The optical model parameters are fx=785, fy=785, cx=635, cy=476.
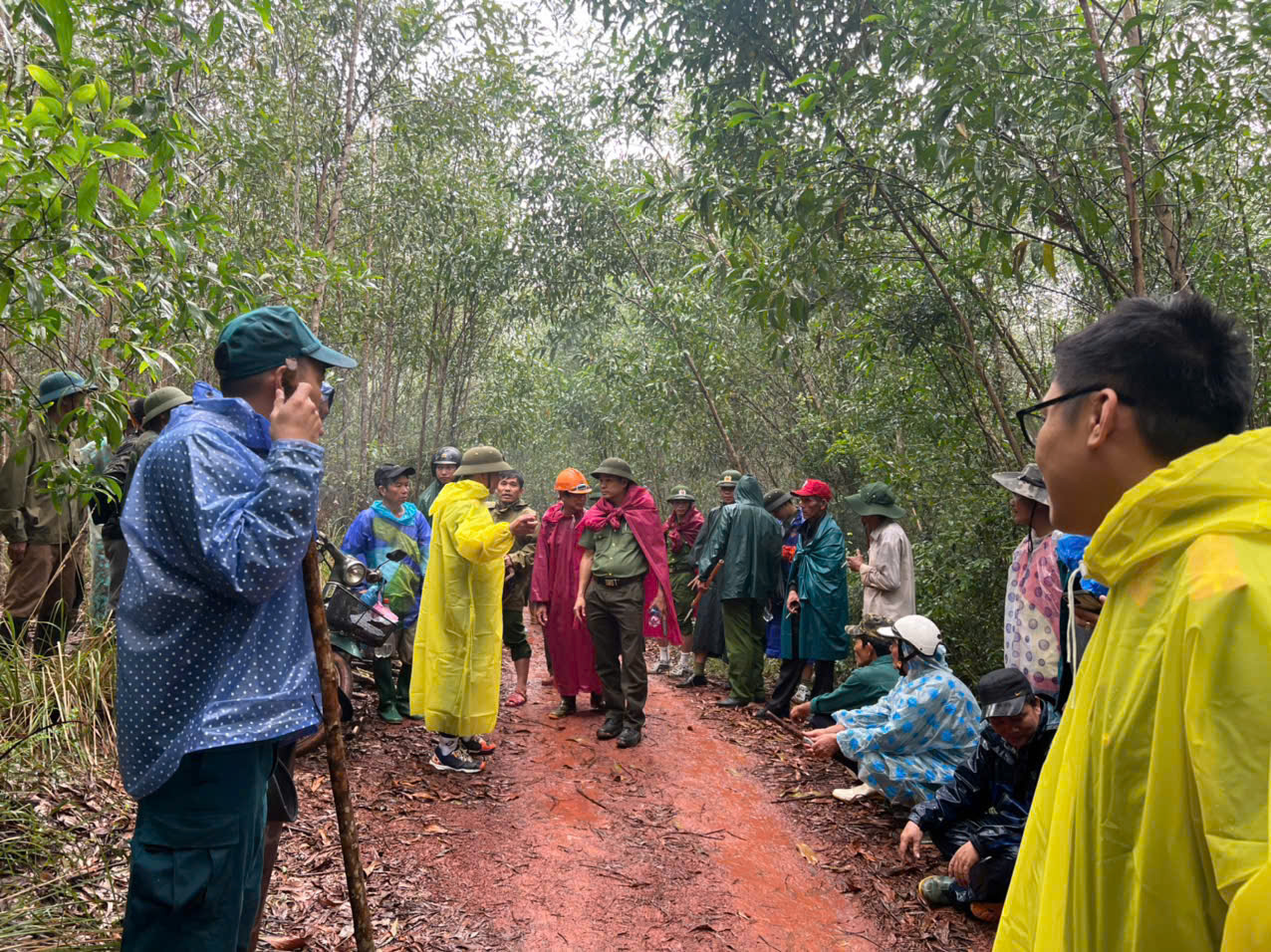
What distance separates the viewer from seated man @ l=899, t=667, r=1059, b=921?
3521 millimetres

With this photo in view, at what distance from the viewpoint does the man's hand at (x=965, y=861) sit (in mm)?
3510

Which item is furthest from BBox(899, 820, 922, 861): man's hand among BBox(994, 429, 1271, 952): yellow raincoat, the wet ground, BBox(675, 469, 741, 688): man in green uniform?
BBox(675, 469, 741, 688): man in green uniform

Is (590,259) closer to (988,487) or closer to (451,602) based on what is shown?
(988,487)

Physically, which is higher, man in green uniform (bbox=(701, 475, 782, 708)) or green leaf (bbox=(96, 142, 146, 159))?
green leaf (bbox=(96, 142, 146, 159))

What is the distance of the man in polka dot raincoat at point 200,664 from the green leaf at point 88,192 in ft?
2.95

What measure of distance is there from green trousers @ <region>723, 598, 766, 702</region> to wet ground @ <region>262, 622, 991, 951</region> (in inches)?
54.5

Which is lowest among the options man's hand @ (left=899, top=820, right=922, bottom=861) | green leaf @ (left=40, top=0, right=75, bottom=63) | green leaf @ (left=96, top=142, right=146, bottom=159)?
man's hand @ (left=899, top=820, right=922, bottom=861)

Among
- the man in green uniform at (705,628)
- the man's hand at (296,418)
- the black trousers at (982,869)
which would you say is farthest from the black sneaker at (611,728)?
the man's hand at (296,418)

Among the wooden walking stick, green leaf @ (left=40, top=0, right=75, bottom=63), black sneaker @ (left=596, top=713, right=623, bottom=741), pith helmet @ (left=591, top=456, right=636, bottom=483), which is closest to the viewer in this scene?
green leaf @ (left=40, top=0, right=75, bottom=63)

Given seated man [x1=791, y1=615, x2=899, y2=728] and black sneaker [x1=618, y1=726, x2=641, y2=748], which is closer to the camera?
seated man [x1=791, y1=615, x2=899, y2=728]

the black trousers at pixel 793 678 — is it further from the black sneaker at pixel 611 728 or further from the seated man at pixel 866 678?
the black sneaker at pixel 611 728

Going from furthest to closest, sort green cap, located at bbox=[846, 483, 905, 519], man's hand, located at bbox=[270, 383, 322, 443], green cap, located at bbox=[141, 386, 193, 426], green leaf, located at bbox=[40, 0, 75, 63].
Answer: green cap, located at bbox=[846, 483, 905, 519], green cap, located at bbox=[141, 386, 193, 426], man's hand, located at bbox=[270, 383, 322, 443], green leaf, located at bbox=[40, 0, 75, 63]

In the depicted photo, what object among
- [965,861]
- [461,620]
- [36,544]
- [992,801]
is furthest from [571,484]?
[965,861]

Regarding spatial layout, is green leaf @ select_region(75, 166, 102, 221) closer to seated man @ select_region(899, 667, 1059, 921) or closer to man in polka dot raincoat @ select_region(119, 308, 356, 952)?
man in polka dot raincoat @ select_region(119, 308, 356, 952)
